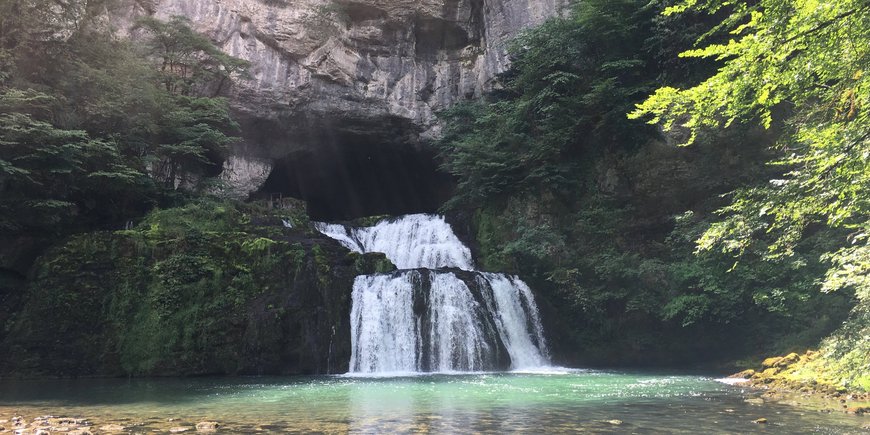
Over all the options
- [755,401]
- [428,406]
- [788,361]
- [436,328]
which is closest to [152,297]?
[436,328]

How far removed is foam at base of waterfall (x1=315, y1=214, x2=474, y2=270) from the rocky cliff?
6774 mm

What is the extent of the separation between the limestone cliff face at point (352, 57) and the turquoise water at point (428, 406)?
17.3 meters

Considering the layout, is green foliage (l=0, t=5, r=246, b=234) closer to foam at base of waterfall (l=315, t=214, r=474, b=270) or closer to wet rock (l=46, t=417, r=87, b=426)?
foam at base of waterfall (l=315, t=214, r=474, b=270)

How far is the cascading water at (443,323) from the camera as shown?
16219 mm

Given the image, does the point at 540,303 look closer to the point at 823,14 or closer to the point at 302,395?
the point at 302,395


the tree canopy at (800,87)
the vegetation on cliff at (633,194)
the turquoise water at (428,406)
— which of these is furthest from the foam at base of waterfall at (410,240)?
the tree canopy at (800,87)

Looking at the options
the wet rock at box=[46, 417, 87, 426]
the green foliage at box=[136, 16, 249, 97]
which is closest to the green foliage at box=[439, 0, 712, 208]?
the green foliage at box=[136, 16, 249, 97]

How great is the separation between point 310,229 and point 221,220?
328 cm

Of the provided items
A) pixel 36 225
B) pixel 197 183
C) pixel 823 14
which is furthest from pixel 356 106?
pixel 823 14

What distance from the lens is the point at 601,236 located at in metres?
20.2

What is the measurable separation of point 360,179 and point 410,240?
1151 cm

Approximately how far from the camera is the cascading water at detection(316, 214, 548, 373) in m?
16.2

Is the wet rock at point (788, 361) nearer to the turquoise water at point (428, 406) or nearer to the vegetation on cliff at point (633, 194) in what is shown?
the vegetation on cliff at point (633, 194)

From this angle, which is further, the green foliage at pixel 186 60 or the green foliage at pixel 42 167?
the green foliage at pixel 186 60
